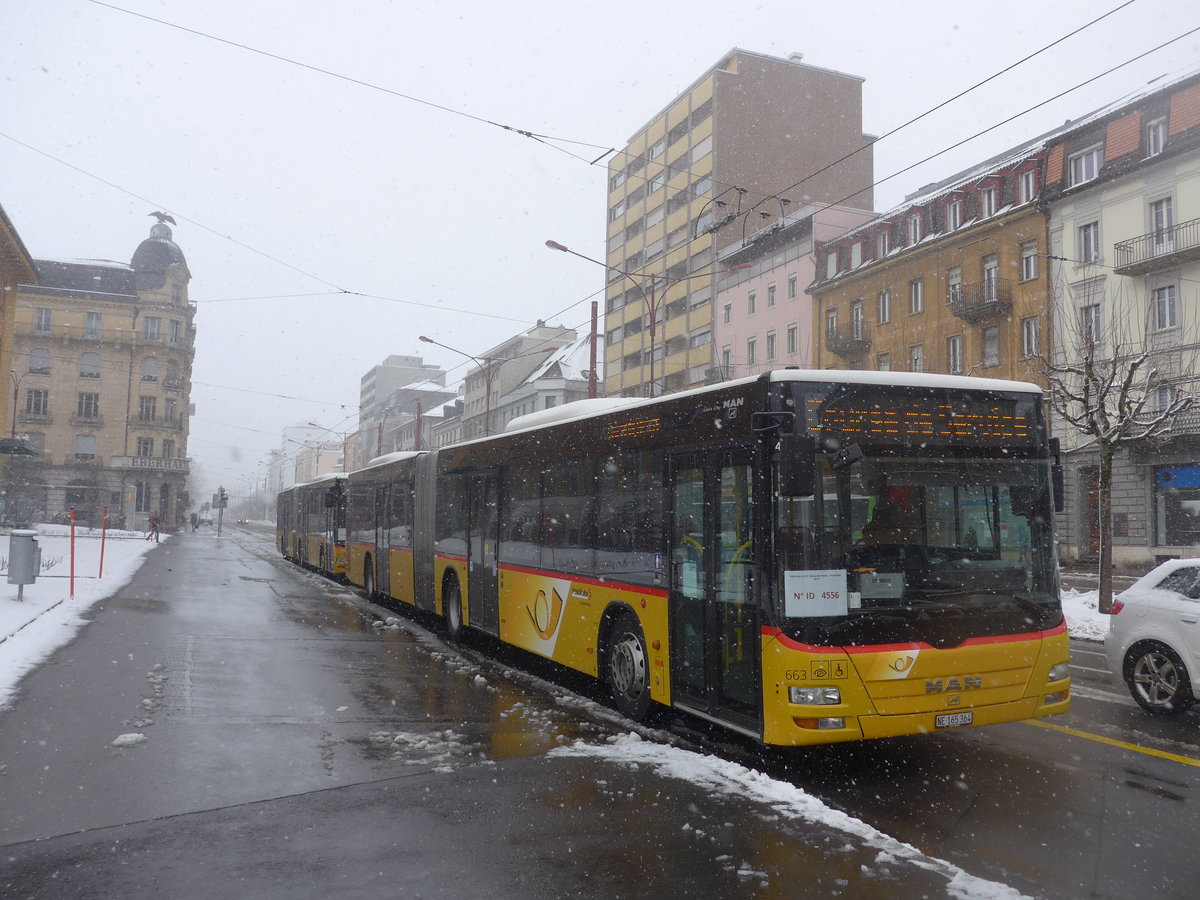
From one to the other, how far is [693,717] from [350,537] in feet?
49.5

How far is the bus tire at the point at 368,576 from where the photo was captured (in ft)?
63.8

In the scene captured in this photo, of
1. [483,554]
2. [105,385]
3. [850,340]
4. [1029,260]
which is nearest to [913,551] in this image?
[483,554]

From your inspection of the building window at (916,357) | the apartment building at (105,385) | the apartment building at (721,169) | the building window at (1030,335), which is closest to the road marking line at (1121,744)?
the building window at (1030,335)

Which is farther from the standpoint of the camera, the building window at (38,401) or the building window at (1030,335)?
the building window at (38,401)

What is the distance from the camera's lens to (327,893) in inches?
165

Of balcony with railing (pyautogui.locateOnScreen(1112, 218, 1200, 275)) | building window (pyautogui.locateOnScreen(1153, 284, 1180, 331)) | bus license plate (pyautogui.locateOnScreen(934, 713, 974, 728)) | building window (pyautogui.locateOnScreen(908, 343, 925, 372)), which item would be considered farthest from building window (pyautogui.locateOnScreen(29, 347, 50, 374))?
bus license plate (pyautogui.locateOnScreen(934, 713, 974, 728))

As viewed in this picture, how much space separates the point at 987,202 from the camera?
36.1 m

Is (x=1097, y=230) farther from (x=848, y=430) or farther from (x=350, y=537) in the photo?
(x=848, y=430)

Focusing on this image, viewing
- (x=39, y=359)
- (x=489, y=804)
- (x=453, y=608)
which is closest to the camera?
(x=489, y=804)

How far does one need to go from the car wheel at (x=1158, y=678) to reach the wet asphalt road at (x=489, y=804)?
304 mm

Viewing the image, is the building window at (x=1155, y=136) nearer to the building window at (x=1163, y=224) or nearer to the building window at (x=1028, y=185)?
the building window at (x=1163, y=224)

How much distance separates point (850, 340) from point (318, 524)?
961 inches

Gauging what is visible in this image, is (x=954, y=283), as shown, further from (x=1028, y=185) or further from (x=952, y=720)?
(x=952, y=720)

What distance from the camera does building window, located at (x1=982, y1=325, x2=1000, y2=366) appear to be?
34938 millimetres
